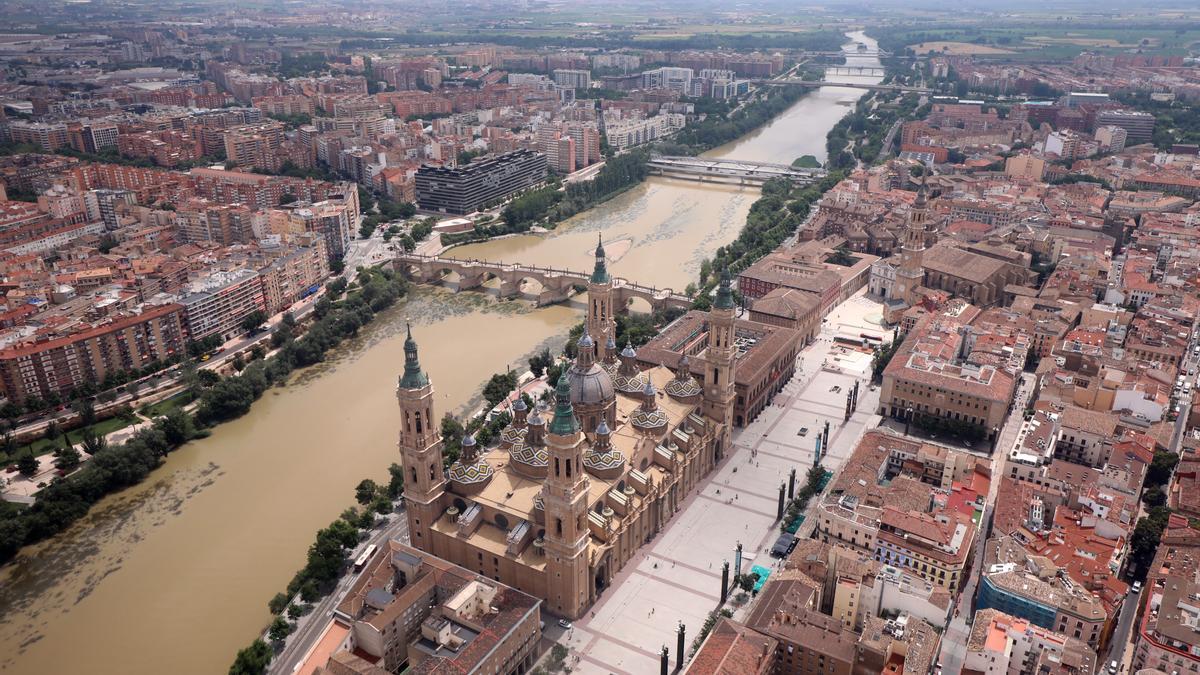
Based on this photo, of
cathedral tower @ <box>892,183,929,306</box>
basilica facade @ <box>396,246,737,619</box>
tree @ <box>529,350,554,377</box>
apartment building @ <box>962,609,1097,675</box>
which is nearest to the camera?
apartment building @ <box>962,609,1097,675</box>

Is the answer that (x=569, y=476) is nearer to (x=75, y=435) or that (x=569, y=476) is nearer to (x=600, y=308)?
(x=600, y=308)

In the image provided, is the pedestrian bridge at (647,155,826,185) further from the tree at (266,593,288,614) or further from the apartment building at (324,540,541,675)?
the tree at (266,593,288,614)

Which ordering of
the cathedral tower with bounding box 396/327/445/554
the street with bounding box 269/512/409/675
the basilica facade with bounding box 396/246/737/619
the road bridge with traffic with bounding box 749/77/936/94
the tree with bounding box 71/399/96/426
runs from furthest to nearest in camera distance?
1. the road bridge with traffic with bounding box 749/77/936/94
2. the tree with bounding box 71/399/96/426
3. the cathedral tower with bounding box 396/327/445/554
4. the basilica facade with bounding box 396/246/737/619
5. the street with bounding box 269/512/409/675

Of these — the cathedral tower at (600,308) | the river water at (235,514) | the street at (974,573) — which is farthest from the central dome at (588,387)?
the street at (974,573)

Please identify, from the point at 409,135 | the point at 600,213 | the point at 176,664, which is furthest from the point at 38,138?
the point at 176,664

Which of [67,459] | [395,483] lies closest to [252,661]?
[395,483]

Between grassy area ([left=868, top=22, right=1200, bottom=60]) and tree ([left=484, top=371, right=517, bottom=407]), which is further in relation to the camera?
grassy area ([left=868, top=22, right=1200, bottom=60])

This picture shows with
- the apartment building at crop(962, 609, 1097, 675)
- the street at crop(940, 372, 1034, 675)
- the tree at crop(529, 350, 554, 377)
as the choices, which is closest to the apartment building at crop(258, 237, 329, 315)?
the tree at crop(529, 350, 554, 377)

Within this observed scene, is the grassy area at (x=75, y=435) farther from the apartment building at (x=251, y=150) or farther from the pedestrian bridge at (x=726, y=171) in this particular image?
the pedestrian bridge at (x=726, y=171)
